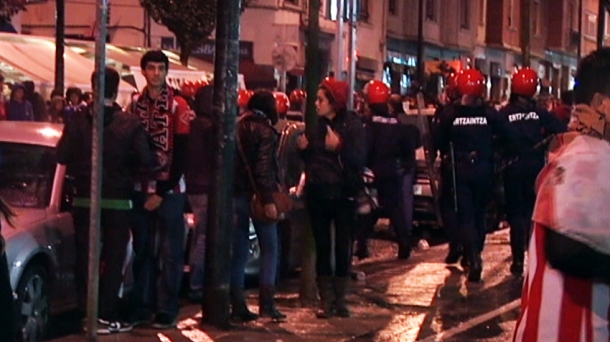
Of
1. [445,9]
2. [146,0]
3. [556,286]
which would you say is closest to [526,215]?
[556,286]

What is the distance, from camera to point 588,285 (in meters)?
3.96

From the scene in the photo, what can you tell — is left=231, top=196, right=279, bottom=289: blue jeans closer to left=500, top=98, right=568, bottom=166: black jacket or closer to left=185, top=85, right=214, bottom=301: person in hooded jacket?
left=185, top=85, right=214, bottom=301: person in hooded jacket

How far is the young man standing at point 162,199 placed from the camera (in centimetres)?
998

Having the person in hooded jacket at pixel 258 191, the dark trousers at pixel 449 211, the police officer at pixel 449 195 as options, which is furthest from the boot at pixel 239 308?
the dark trousers at pixel 449 211

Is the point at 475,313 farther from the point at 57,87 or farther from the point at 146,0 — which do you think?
the point at 146,0

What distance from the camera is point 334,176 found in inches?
421

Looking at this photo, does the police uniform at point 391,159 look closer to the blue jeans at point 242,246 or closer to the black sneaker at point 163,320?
the blue jeans at point 242,246

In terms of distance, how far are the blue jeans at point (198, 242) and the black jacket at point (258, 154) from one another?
0.52 meters

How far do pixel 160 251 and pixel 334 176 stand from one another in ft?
4.82

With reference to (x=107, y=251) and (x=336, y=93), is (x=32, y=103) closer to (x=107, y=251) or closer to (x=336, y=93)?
(x=336, y=93)

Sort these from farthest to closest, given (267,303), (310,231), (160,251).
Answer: (310,231), (267,303), (160,251)

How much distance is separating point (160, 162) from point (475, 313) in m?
3.17

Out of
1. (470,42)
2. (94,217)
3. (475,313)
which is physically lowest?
(475,313)

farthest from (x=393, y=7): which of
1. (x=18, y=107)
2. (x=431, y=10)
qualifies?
(x=18, y=107)
